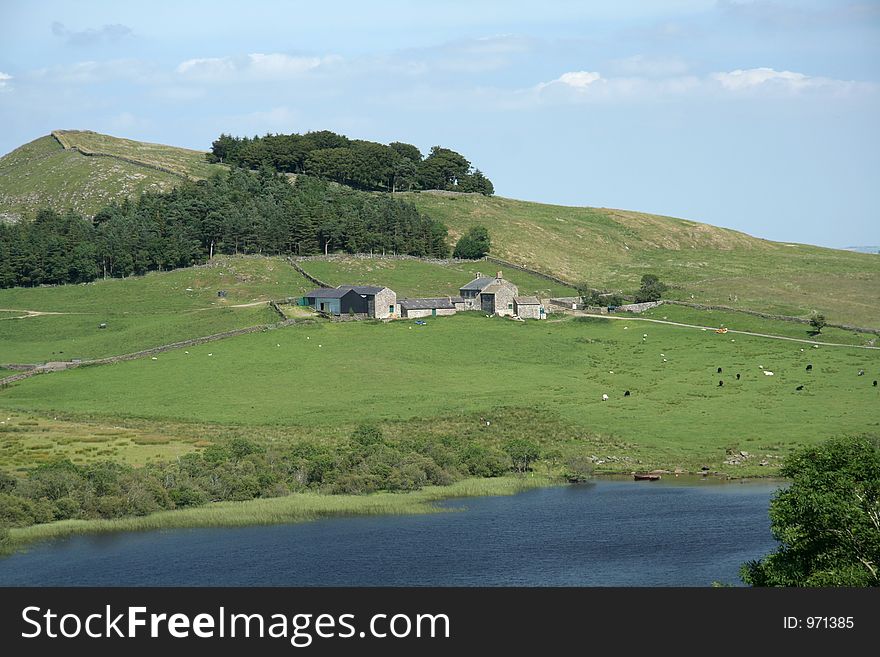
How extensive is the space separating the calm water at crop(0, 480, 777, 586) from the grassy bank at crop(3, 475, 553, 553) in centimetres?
136

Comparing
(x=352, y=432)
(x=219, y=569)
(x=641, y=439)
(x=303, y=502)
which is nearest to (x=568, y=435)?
(x=641, y=439)


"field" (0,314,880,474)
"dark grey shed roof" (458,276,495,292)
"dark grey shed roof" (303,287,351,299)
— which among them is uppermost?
"dark grey shed roof" (458,276,495,292)

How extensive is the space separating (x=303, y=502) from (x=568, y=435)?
26014 millimetres

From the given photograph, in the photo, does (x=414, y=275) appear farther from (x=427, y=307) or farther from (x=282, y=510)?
(x=282, y=510)

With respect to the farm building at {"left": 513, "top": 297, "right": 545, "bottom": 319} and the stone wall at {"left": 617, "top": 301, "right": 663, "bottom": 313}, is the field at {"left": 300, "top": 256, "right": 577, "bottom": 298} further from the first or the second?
the stone wall at {"left": 617, "top": 301, "right": 663, "bottom": 313}

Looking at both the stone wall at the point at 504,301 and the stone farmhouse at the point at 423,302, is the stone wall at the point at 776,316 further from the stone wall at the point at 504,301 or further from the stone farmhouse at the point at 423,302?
the stone wall at the point at 504,301

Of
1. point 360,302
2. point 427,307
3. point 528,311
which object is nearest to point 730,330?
point 528,311

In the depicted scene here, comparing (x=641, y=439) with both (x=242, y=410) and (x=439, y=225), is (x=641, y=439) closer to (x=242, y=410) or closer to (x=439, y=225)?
(x=242, y=410)

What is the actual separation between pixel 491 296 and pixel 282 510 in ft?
237

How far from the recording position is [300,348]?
122188 mm

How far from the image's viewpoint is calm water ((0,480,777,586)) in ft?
194

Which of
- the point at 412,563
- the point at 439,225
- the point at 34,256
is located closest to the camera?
the point at 412,563

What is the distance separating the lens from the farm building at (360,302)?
137 metres

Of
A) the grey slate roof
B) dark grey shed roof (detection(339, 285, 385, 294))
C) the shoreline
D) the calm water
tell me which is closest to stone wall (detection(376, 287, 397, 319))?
dark grey shed roof (detection(339, 285, 385, 294))
